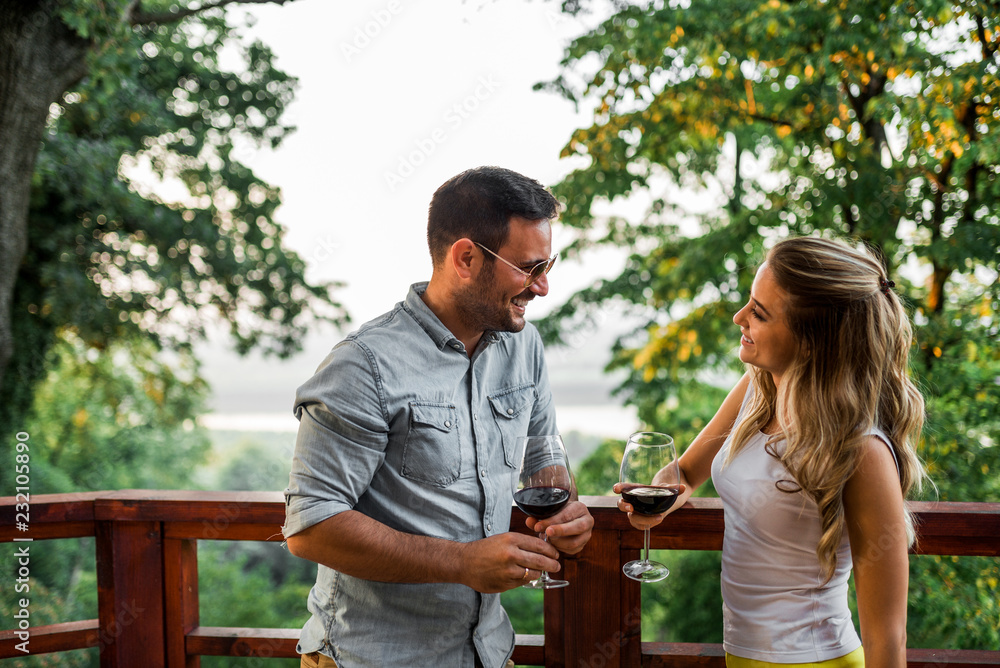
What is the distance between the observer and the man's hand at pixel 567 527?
4.66ft

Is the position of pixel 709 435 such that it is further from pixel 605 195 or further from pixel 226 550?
pixel 226 550

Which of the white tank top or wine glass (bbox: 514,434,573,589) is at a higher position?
wine glass (bbox: 514,434,573,589)

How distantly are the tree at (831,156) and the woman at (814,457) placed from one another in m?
1.83

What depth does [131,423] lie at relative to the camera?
11.0 m

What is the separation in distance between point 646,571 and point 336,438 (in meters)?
0.74

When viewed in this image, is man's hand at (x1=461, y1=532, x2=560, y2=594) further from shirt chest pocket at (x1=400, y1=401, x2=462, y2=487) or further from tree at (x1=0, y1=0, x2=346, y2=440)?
tree at (x1=0, y1=0, x2=346, y2=440)

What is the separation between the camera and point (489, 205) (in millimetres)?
1561

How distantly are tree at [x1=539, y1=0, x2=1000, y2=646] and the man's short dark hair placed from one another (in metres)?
2.16

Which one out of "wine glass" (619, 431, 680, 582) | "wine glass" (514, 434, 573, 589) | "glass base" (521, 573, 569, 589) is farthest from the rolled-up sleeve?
"wine glass" (619, 431, 680, 582)

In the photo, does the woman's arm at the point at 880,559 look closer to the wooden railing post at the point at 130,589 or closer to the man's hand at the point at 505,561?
the man's hand at the point at 505,561

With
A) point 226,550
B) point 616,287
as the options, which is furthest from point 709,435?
point 226,550

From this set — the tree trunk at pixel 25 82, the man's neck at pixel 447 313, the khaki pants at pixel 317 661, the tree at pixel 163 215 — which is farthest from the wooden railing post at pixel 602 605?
the tree at pixel 163 215

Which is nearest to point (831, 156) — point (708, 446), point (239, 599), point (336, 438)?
point (708, 446)

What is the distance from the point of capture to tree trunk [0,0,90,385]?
4.25m
